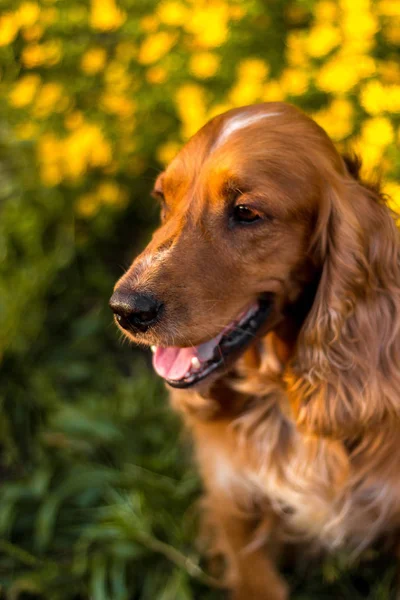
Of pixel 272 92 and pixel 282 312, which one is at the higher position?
pixel 272 92

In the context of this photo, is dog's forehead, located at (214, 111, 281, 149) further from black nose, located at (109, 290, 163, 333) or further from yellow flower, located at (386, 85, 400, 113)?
yellow flower, located at (386, 85, 400, 113)

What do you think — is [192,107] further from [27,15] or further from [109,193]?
[27,15]

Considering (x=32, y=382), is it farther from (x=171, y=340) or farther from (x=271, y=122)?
(x=271, y=122)

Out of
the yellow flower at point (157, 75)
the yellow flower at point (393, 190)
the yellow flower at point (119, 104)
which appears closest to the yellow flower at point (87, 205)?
the yellow flower at point (119, 104)

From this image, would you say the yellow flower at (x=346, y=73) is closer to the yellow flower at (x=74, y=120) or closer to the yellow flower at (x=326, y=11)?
the yellow flower at (x=326, y=11)

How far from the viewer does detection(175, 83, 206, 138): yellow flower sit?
321cm

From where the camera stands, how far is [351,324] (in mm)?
2221

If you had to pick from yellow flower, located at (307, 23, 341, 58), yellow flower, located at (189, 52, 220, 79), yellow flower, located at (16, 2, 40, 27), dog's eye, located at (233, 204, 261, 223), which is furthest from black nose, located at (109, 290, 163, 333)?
yellow flower, located at (16, 2, 40, 27)

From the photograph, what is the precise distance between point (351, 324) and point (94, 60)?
7.89ft

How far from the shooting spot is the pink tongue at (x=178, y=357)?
2.21 meters

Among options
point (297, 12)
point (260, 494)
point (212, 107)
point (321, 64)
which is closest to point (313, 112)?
point (321, 64)

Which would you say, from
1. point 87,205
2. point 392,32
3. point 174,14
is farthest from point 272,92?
point 87,205

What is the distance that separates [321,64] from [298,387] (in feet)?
5.55

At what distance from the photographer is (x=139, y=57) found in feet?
12.3
